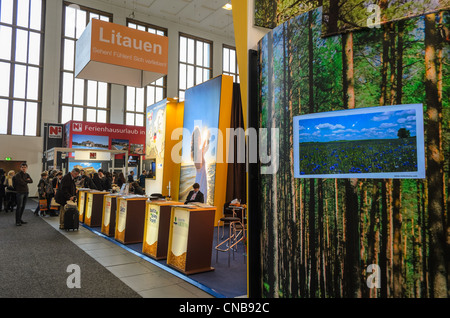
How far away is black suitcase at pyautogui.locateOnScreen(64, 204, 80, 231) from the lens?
6836mm

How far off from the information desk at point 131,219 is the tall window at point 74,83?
12.2 meters

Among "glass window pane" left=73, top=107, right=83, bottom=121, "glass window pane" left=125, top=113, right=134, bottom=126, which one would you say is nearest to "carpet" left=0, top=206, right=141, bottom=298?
"glass window pane" left=73, top=107, right=83, bottom=121

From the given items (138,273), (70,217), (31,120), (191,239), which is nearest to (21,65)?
(31,120)

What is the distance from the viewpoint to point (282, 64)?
257 centimetres

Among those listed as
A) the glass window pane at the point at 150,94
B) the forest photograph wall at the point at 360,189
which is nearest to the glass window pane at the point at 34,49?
the glass window pane at the point at 150,94

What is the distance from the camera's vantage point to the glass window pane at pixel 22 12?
15.3 meters

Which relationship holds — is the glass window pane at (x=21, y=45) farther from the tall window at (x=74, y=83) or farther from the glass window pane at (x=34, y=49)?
the tall window at (x=74, y=83)

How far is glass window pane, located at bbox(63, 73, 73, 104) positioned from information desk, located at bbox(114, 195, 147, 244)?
41.1 feet

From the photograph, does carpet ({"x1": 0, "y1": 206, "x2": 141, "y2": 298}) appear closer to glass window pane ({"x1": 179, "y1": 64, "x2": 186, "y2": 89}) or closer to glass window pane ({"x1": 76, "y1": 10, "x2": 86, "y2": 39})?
glass window pane ({"x1": 76, "y1": 10, "x2": 86, "y2": 39})

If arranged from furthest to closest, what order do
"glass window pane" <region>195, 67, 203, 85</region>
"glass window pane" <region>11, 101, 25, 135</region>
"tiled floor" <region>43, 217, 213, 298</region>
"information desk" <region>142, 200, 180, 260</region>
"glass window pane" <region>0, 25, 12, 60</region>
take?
"glass window pane" <region>195, 67, 203, 85</region> → "glass window pane" <region>11, 101, 25, 135</region> → "glass window pane" <region>0, 25, 12, 60</region> → "information desk" <region>142, 200, 180, 260</region> → "tiled floor" <region>43, 217, 213, 298</region>
